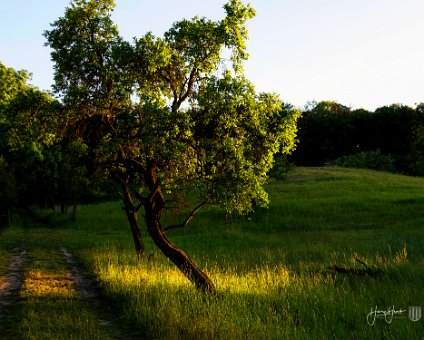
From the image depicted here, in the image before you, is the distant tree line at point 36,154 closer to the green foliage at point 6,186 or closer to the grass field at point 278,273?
the green foliage at point 6,186

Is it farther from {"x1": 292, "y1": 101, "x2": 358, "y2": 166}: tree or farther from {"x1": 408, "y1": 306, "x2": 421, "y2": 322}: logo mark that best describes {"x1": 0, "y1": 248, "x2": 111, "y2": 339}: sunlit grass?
{"x1": 292, "y1": 101, "x2": 358, "y2": 166}: tree

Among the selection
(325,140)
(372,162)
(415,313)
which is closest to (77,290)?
(415,313)

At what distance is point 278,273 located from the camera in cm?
1741

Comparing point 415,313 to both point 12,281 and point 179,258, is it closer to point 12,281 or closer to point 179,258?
point 179,258

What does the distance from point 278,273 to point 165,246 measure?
520 centimetres

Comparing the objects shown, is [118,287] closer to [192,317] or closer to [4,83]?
[192,317]

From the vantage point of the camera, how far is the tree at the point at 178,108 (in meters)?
13.5

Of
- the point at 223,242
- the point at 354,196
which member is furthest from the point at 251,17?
the point at 354,196

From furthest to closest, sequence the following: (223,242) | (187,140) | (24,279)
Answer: (223,242) → (24,279) → (187,140)

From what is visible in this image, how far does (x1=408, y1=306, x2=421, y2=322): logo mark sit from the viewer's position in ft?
33.7

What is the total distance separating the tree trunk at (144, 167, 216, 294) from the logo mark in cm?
566

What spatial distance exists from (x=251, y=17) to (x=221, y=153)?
4728 mm

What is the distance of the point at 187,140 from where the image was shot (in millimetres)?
14711

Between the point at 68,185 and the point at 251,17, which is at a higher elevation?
the point at 251,17
